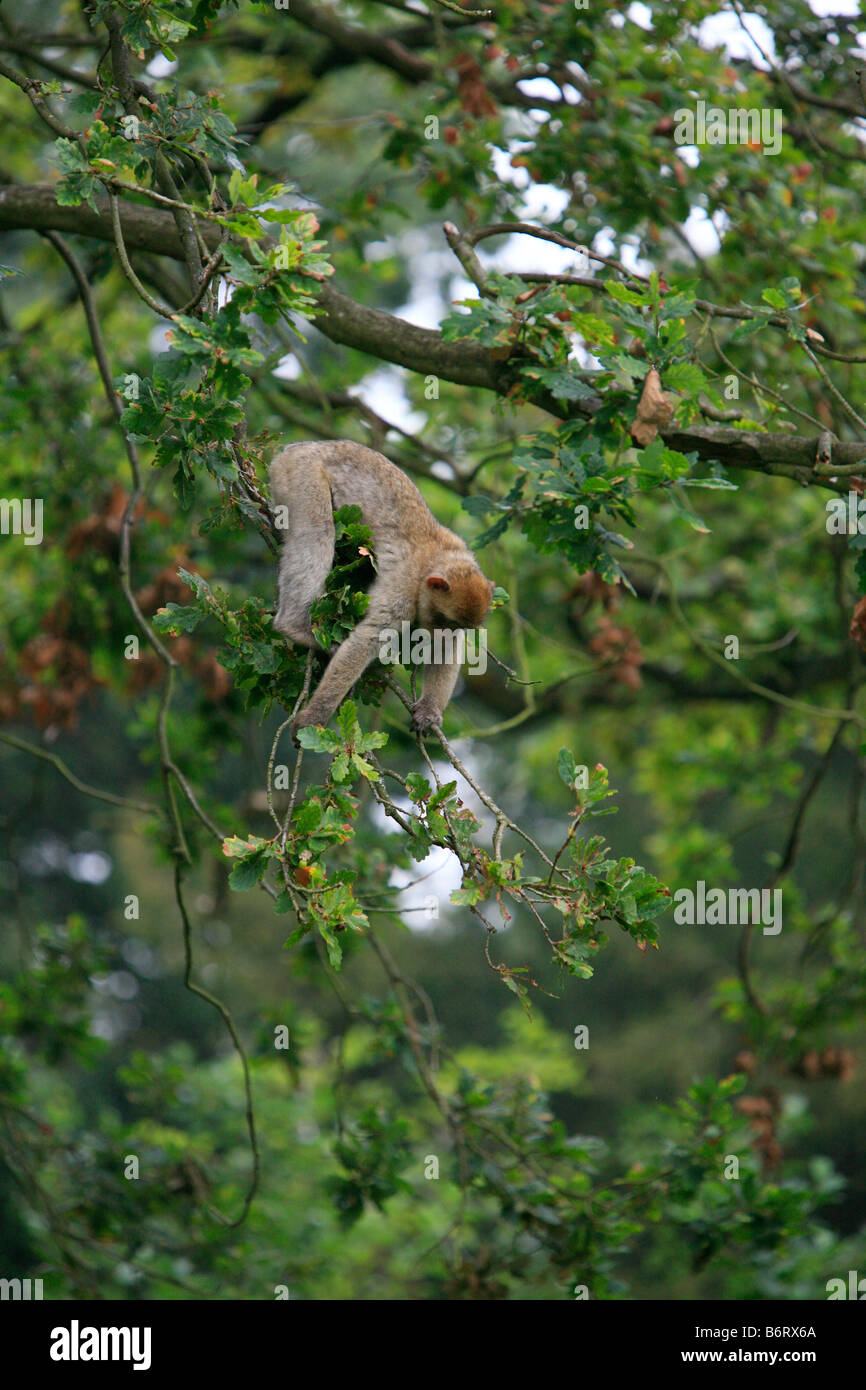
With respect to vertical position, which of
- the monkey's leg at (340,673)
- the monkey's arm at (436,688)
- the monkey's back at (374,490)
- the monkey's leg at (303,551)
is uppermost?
the monkey's back at (374,490)

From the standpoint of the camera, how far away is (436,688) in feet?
14.4

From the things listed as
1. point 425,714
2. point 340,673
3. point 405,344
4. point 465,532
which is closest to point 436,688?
point 425,714

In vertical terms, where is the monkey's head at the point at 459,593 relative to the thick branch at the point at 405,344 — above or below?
below

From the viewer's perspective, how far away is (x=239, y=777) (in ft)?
61.1

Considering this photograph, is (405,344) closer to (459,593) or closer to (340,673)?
(459,593)

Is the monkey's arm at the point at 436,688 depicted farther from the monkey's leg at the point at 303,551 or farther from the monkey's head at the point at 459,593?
the monkey's leg at the point at 303,551

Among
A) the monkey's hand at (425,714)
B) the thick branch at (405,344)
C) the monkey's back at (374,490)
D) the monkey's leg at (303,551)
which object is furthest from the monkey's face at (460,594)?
the thick branch at (405,344)

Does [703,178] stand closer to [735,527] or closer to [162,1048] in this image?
[735,527]

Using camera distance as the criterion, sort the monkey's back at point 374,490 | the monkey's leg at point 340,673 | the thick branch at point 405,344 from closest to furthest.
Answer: the monkey's leg at point 340,673 < the thick branch at point 405,344 < the monkey's back at point 374,490

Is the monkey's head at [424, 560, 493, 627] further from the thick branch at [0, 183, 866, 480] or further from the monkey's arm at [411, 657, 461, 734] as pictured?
the thick branch at [0, 183, 866, 480]

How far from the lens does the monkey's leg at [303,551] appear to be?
3881 mm

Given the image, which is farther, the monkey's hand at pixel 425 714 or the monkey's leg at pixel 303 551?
the monkey's hand at pixel 425 714

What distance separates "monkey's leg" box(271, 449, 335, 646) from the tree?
13cm

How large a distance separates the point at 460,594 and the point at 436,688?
37cm
